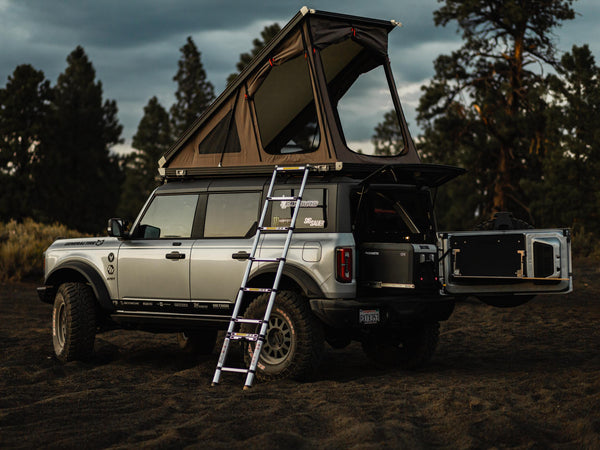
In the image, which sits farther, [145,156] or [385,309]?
[145,156]

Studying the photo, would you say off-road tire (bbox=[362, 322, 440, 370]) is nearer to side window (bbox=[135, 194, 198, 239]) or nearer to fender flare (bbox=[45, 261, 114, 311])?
side window (bbox=[135, 194, 198, 239])

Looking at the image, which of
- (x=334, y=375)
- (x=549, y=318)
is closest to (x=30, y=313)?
(x=334, y=375)

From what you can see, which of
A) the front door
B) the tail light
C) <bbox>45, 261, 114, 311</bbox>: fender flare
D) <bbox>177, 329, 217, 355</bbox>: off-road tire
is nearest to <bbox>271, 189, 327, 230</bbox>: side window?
the tail light

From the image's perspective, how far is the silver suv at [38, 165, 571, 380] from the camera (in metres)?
7.54

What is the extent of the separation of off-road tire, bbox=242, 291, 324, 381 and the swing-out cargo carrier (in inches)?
0.5

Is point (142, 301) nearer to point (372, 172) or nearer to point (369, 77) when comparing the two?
point (372, 172)

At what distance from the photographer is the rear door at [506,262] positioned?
8.22m

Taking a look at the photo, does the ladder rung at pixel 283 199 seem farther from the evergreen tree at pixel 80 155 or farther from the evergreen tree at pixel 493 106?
the evergreen tree at pixel 80 155

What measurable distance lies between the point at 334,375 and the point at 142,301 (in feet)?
7.49

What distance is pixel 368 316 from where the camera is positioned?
7535 millimetres

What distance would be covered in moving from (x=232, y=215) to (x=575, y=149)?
61.5 feet

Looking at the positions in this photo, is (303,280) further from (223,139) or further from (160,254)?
(223,139)

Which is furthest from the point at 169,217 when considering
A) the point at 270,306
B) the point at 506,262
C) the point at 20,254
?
the point at 20,254

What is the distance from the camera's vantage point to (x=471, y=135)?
3047cm
